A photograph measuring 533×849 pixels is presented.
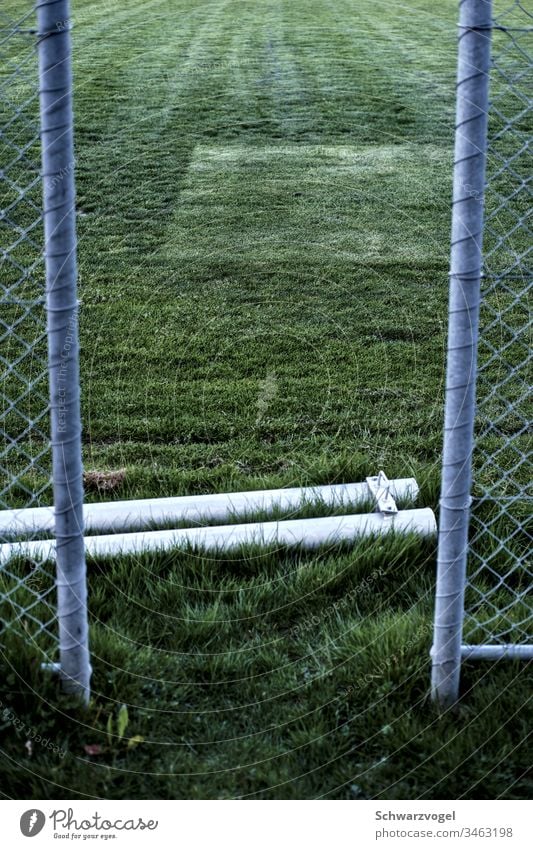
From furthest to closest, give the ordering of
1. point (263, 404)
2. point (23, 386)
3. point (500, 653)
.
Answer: point (23, 386) < point (263, 404) < point (500, 653)

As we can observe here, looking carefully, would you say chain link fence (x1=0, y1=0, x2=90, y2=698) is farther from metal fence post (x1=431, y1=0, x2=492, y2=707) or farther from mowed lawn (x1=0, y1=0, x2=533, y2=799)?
metal fence post (x1=431, y1=0, x2=492, y2=707)

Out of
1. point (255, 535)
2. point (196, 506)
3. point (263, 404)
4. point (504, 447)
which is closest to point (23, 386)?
point (263, 404)

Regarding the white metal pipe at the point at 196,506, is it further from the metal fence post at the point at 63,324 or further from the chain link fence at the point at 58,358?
the metal fence post at the point at 63,324

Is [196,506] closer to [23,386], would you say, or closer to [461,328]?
[461,328]

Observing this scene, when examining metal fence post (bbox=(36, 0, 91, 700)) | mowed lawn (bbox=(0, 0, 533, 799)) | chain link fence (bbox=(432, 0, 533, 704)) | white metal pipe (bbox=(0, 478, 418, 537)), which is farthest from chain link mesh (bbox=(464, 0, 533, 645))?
metal fence post (bbox=(36, 0, 91, 700))

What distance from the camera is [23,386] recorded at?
4.64 metres

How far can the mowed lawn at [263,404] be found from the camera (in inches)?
91.1

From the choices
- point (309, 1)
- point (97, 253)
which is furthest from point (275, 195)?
point (309, 1)

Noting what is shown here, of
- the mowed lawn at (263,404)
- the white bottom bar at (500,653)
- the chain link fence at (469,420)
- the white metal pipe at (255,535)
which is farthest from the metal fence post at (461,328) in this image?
the white metal pipe at (255,535)

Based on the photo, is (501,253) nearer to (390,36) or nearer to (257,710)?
(257,710)

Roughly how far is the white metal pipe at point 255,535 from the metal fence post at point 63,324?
77cm

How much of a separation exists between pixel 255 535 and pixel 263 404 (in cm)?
134

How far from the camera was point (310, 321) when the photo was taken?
5.27m

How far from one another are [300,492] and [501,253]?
363 centimetres
